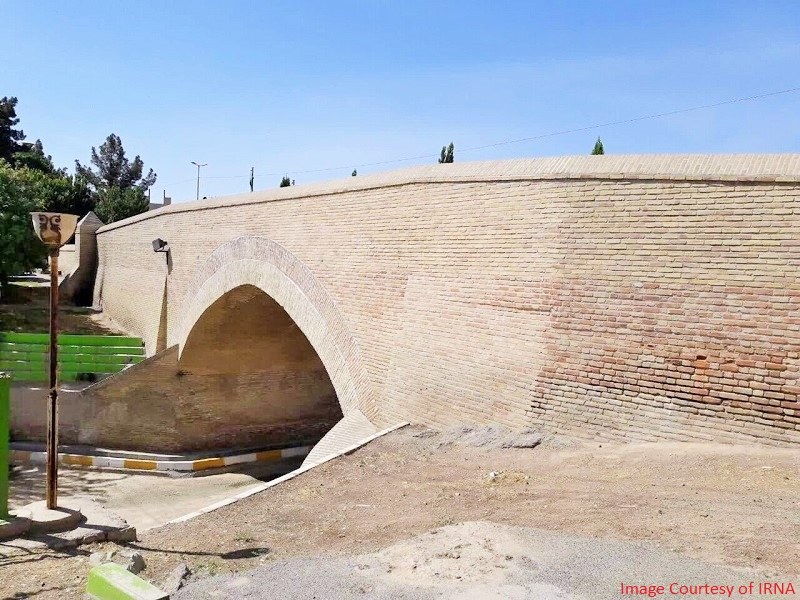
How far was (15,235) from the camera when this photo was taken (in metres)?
18.2

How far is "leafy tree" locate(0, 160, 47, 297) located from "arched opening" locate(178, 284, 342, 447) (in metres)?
7.28

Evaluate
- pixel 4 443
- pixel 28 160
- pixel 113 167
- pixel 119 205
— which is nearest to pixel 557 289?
pixel 4 443

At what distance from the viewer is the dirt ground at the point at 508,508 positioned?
3.89 metres

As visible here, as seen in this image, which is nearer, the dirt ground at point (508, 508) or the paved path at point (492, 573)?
the paved path at point (492, 573)

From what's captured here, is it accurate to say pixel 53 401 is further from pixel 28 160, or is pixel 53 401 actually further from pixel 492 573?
pixel 28 160

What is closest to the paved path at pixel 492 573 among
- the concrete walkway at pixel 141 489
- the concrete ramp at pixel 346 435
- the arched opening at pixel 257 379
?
the concrete ramp at pixel 346 435

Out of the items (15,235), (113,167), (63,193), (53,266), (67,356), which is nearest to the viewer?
(53,266)

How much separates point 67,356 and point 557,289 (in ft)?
43.0

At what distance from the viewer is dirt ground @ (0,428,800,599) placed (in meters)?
3.89

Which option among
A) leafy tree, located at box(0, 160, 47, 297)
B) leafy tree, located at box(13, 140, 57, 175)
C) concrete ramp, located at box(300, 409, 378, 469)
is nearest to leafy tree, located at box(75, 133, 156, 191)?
leafy tree, located at box(13, 140, 57, 175)

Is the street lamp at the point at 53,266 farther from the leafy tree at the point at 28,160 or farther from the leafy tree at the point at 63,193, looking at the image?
the leafy tree at the point at 28,160

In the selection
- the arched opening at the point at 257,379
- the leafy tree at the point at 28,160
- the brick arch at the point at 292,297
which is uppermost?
the leafy tree at the point at 28,160

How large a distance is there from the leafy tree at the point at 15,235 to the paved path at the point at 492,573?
17.2 metres

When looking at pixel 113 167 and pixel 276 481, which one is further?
pixel 113 167
